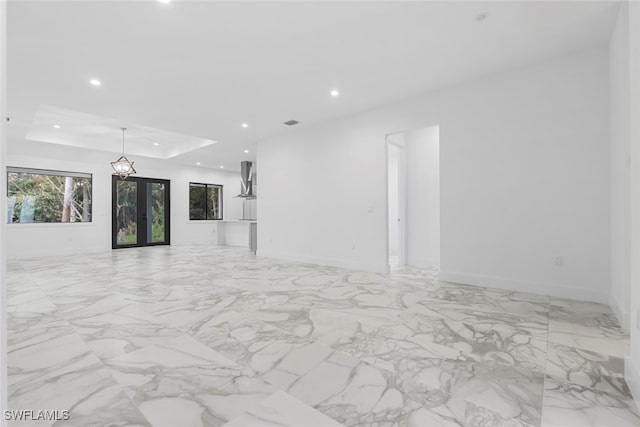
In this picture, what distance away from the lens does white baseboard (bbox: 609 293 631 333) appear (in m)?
2.43

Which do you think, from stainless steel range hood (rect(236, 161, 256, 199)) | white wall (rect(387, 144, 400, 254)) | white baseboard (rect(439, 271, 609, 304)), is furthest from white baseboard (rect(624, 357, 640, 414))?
stainless steel range hood (rect(236, 161, 256, 199))

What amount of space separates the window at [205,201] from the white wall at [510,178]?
22.5ft

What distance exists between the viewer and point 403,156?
577 cm

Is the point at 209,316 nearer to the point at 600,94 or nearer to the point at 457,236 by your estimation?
the point at 457,236

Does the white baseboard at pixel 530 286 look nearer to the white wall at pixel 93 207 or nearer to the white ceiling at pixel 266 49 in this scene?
the white ceiling at pixel 266 49

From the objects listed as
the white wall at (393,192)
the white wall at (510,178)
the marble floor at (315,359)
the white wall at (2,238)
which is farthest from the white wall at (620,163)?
the white wall at (393,192)

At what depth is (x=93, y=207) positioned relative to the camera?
815cm

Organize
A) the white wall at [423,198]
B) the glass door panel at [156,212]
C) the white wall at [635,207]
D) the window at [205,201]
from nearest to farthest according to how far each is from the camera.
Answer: the white wall at [635,207]
the white wall at [423,198]
the glass door panel at [156,212]
the window at [205,201]

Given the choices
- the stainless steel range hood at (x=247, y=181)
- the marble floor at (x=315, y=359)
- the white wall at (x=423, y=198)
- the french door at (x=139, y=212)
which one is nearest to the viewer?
the marble floor at (x=315, y=359)

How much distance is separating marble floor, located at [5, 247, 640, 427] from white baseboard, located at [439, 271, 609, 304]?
0.14 meters

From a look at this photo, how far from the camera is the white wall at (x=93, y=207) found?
7090 mm

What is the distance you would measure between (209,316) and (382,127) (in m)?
3.89

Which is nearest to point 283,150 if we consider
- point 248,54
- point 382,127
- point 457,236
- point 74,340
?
point 382,127

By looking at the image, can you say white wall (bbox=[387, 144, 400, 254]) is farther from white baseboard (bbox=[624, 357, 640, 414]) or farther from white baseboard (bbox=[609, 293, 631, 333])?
white baseboard (bbox=[624, 357, 640, 414])
